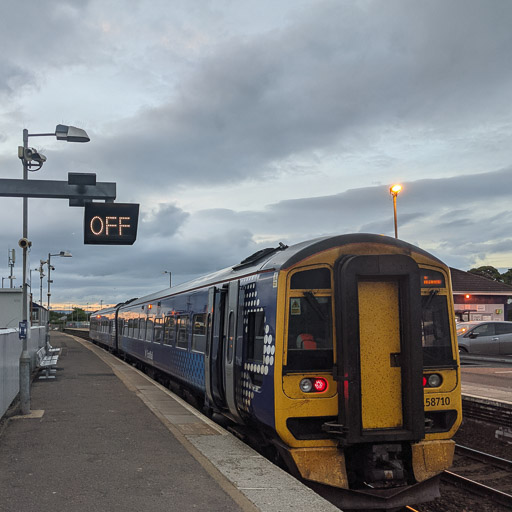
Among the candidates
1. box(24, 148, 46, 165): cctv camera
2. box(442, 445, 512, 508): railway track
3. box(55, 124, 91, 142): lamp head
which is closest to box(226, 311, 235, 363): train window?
box(442, 445, 512, 508): railway track

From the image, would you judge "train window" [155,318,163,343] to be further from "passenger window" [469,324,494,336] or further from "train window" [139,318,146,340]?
"passenger window" [469,324,494,336]

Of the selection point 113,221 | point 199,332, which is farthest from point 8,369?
point 199,332

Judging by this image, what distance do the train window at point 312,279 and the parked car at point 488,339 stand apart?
19.8 m

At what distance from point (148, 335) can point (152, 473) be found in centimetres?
1453

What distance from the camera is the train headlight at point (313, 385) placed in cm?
697

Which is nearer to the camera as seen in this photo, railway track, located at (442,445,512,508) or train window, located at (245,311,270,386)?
train window, located at (245,311,270,386)

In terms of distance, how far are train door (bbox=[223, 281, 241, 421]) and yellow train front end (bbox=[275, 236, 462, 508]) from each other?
5.79 feet

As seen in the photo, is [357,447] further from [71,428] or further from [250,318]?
[71,428]

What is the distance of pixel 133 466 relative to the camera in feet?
23.9

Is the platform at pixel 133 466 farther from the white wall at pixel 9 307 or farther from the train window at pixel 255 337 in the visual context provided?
the white wall at pixel 9 307

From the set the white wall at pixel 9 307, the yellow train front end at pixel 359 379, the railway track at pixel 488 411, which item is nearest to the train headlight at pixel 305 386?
the yellow train front end at pixel 359 379

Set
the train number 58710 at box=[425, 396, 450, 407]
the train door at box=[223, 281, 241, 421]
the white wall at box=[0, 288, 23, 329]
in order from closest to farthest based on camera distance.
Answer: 1. the train number 58710 at box=[425, 396, 450, 407]
2. the train door at box=[223, 281, 241, 421]
3. the white wall at box=[0, 288, 23, 329]

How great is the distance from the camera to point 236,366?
8594 millimetres

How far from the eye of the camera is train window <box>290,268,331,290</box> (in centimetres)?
723
